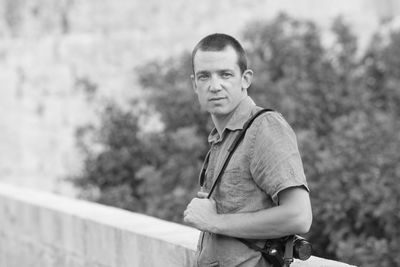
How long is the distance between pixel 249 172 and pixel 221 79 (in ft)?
0.90

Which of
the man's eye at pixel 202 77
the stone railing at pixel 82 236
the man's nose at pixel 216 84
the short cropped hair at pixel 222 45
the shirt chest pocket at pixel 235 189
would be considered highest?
the short cropped hair at pixel 222 45

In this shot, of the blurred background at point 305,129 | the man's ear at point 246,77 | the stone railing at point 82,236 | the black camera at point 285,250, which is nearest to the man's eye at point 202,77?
the man's ear at point 246,77

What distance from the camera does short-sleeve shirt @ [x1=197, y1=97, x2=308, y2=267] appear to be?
211 centimetres

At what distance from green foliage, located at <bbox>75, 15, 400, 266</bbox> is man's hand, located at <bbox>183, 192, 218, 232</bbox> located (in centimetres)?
373

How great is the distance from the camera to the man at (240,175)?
2102 mm

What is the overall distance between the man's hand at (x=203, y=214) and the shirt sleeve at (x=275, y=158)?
6.5 inches

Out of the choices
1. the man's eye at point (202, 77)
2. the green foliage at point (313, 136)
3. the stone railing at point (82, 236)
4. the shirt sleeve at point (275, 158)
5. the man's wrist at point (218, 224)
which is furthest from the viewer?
the green foliage at point (313, 136)

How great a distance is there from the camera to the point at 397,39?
8.94 meters

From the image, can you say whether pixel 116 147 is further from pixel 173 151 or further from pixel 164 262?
pixel 164 262

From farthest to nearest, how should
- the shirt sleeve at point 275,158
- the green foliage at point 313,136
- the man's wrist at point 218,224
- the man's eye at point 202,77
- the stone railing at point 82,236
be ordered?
the green foliage at point 313,136 → the stone railing at point 82,236 → the man's eye at point 202,77 → the man's wrist at point 218,224 → the shirt sleeve at point 275,158

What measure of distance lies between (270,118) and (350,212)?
4.47 meters

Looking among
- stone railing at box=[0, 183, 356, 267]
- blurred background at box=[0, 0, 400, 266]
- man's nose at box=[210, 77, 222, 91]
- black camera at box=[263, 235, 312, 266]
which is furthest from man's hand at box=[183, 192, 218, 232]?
blurred background at box=[0, 0, 400, 266]

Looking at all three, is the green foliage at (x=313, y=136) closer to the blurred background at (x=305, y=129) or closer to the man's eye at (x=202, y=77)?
the blurred background at (x=305, y=129)

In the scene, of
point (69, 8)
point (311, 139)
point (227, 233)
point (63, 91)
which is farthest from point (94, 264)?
point (69, 8)
